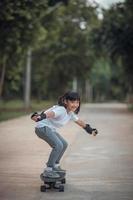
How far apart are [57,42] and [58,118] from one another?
51.5 m

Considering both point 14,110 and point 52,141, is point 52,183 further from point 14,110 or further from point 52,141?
point 14,110

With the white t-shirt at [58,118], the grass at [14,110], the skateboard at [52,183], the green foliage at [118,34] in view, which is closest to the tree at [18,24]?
the grass at [14,110]

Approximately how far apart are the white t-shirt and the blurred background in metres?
18.0

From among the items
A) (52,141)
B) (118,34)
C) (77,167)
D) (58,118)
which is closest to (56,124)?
(58,118)

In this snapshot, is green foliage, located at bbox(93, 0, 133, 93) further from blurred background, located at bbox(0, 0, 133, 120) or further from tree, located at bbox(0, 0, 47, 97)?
tree, located at bbox(0, 0, 47, 97)

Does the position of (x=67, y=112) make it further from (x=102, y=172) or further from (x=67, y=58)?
(x=67, y=58)

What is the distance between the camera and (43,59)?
62.6m

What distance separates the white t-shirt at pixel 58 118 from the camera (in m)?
9.64

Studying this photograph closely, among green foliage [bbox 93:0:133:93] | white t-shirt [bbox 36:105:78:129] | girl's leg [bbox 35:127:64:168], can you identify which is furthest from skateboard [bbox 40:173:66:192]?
green foliage [bbox 93:0:133:93]

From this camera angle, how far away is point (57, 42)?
60969mm

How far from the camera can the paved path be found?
9.47 meters

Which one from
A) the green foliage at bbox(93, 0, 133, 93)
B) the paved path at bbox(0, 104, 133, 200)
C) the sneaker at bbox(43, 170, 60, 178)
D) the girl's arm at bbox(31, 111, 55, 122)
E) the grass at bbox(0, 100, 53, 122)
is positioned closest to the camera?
the girl's arm at bbox(31, 111, 55, 122)

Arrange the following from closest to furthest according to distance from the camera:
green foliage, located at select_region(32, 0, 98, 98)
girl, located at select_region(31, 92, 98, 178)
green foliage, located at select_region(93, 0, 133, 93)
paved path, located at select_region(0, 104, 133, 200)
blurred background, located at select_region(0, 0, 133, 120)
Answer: paved path, located at select_region(0, 104, 133, 200) → girl, located at select_region(31, 92, 98, 178) → blurred background, located at select_region(0, 0, 133, 120) → green foliage, located at select_region(93, 0, 133, 93) → green foliage, located at select_region(32, 0, 98, 98)

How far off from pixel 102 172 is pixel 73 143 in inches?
234
